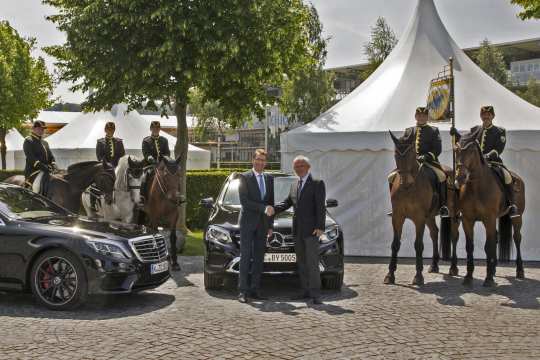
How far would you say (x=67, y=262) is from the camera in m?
8.40

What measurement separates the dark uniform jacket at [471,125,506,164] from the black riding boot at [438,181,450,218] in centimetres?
104

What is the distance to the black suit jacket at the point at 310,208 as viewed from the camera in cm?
905

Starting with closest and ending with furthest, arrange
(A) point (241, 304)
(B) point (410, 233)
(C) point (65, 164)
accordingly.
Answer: (A) point (241, 304), (B) point (410, 233), (C) point (65, 164)

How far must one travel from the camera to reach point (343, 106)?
1584 cm

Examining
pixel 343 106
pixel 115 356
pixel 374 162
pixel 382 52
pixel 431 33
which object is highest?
pixel 382 52

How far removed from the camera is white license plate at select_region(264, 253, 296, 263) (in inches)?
376

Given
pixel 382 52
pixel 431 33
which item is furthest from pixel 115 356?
pixel 382 52

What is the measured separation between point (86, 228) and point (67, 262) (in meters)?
0.66

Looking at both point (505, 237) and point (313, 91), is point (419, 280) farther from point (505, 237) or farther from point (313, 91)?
point (313, 91)

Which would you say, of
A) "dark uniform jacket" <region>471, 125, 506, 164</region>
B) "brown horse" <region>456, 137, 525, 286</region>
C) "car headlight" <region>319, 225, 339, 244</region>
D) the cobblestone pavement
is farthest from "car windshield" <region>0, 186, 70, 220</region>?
"dark uniform jacket" <region>471, 125, 506, 164</region>

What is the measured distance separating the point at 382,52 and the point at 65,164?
1398 inches

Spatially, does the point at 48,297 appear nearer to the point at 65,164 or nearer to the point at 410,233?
the point at 410,233

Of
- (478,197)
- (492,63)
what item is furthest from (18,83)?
(492,63)

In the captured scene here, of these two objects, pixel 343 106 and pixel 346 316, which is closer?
pixel 346 316
